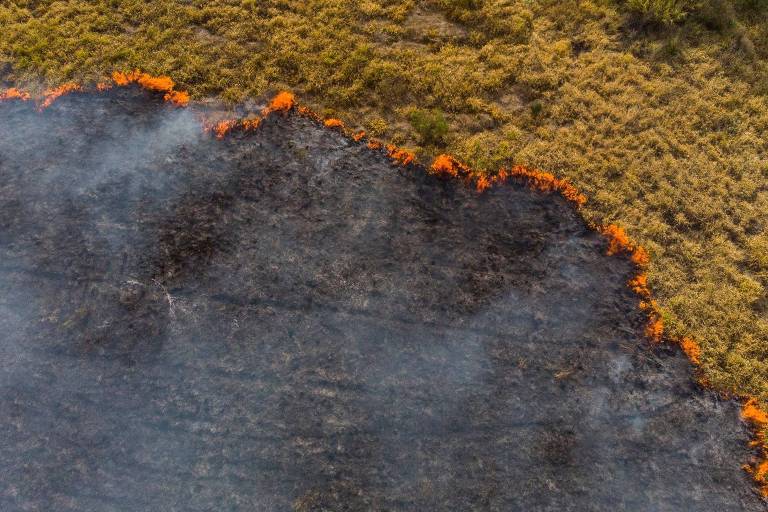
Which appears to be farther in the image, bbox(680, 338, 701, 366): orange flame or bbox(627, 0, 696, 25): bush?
bbox(627, 0, 696, 25): bush

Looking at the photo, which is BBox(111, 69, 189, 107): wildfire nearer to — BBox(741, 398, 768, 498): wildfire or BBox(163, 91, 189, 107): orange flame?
BBox(163, 91, 189, 107): orange flame

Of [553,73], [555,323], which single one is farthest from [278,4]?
[555,323]

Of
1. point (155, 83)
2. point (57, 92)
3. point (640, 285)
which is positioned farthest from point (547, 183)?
point (57, 92)

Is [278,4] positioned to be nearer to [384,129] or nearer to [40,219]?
[384,129]

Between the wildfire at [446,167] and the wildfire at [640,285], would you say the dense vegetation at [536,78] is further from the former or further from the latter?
the wildfire at [446,167]

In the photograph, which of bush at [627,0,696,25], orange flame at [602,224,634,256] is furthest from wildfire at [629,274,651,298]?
bush at [627,0,696,25]

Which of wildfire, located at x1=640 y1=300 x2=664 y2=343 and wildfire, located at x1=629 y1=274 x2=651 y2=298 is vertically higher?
wildfire, located at x1=629 y1=274 x2=651 y2=298
